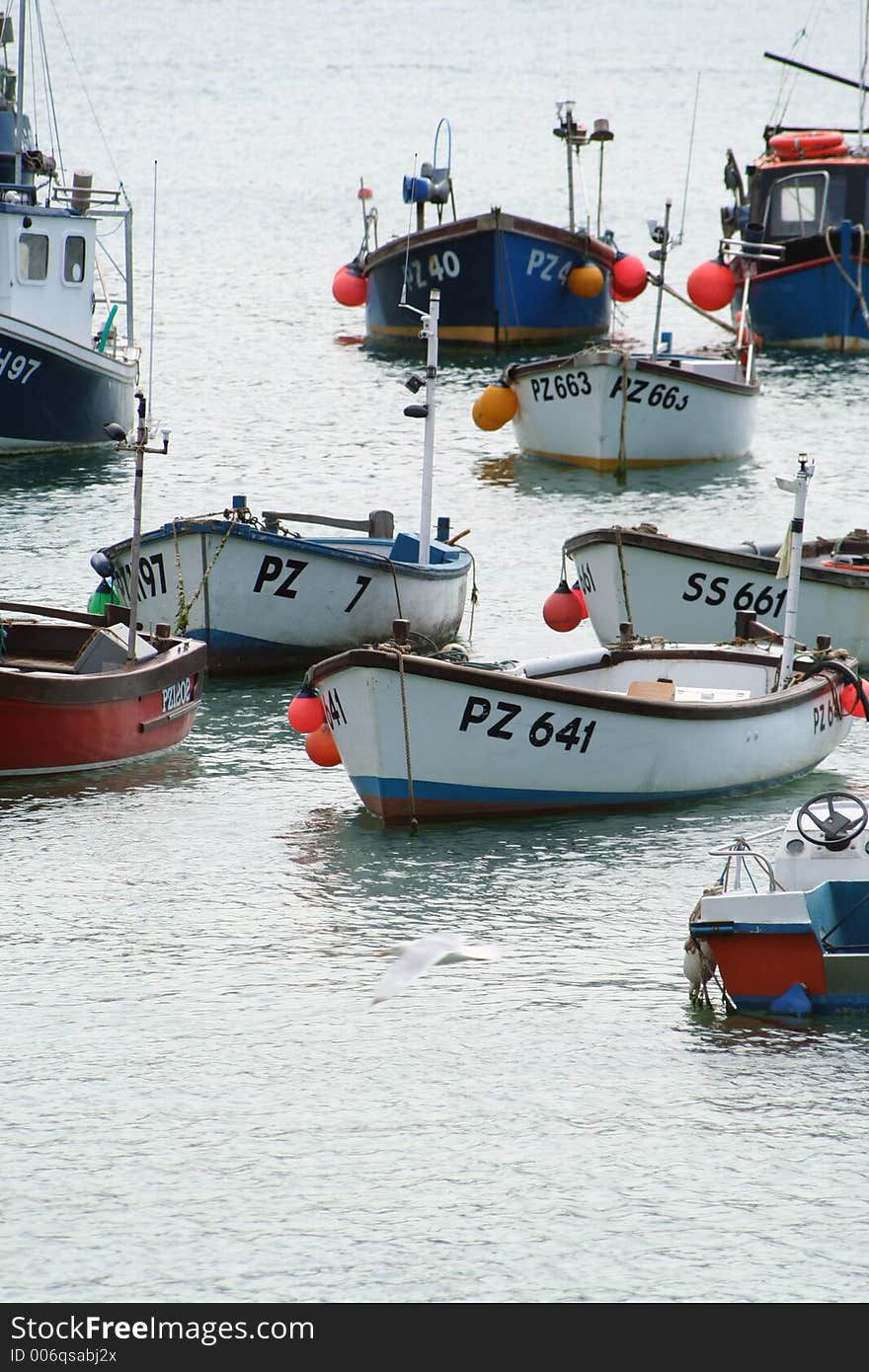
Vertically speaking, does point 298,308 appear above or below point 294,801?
above

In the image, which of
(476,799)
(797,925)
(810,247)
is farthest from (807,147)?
(797,925)

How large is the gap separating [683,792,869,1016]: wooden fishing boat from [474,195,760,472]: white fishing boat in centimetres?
1803

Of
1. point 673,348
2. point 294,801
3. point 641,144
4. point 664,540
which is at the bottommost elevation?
point 294,801

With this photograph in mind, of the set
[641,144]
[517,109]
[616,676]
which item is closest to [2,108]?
[616,676]

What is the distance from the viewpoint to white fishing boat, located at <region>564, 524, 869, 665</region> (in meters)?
20.6

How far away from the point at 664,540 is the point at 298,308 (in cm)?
3180

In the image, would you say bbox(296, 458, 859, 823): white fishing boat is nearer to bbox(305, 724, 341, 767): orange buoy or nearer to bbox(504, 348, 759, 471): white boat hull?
bbox(305, 724, 341, 767): orange buoy

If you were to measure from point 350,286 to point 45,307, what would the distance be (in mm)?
12729

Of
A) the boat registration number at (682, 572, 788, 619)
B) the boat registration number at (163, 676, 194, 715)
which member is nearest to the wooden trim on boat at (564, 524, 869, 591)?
the boat registration number at (682, 572, 788, 619)

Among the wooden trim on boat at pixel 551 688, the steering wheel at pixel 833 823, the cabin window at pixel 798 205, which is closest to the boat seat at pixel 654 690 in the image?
the wooden trim on boat at pixel 551 688

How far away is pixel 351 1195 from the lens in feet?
36.1

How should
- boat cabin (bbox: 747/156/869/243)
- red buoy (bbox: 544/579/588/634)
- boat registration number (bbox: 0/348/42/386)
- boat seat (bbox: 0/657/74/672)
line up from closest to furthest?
1. boat seat (bbox: 0/657/74/672)
2. red buoy (bbox: 544/579/588/634)
3. boat registration number (bbox: 0/348/42/386)
4. boat cabin (bbox: 747/156/869/243)

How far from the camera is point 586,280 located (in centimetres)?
4228
